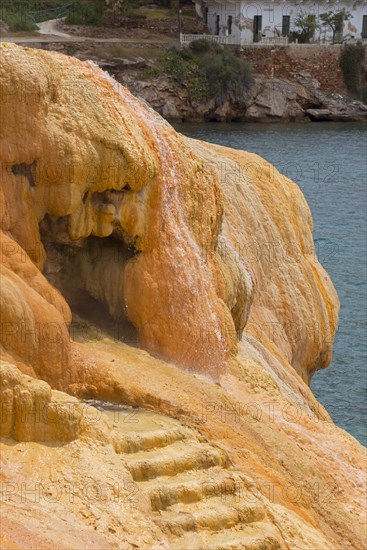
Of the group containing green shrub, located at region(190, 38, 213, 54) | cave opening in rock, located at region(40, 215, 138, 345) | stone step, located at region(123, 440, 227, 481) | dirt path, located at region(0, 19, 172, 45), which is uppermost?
cave opening in rock, located at region(40, 215, 138, 345)

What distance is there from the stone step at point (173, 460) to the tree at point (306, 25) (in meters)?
70.6

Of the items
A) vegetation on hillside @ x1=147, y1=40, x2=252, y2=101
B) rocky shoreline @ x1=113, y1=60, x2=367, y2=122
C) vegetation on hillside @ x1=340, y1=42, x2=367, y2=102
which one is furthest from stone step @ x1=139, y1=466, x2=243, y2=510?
vegetation on hillside @ x1=340, y1=42, x2=367, y2=102

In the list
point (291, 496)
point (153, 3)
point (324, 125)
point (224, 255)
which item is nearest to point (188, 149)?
point (224, 255)

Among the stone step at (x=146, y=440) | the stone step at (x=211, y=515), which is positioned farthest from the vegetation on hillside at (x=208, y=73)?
the stone step at (x=211, y=515)

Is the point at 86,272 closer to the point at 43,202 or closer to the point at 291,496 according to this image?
the point at 43,202

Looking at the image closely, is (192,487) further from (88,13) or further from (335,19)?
(335,19)

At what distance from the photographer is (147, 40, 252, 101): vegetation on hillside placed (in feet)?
238

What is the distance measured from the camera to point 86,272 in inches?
533

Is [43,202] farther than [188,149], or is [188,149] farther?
[188,149]

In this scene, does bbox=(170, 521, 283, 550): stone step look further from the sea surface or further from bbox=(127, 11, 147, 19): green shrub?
bbox=(127, 11, 147, 19): green shrub

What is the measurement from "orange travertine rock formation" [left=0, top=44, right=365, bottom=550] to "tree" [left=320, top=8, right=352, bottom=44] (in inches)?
2664

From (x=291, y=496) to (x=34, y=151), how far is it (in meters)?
3.94

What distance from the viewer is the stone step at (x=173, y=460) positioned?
10664 millimetres

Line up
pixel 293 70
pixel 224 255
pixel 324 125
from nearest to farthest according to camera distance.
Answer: pixel 224 255 < pixel 324 125 < pixel 293 70
